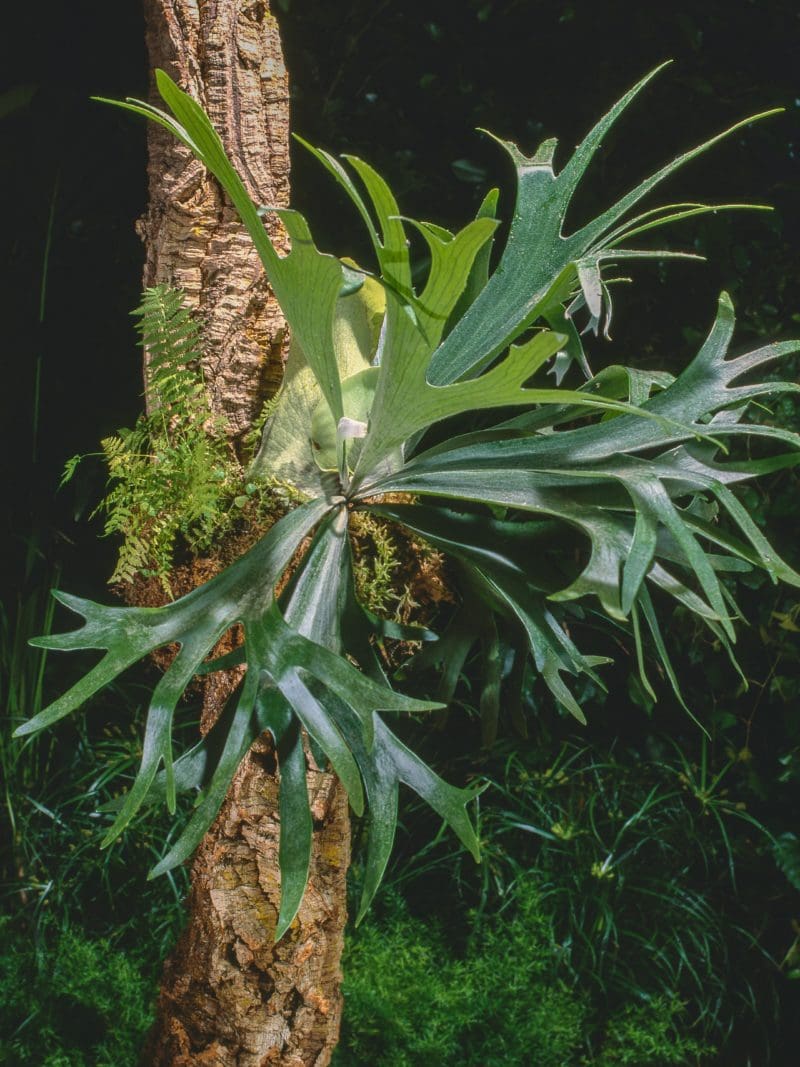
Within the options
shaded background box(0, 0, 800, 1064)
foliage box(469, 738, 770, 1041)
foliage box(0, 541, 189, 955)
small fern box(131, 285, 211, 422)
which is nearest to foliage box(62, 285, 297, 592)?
small fern box(131, 285, 211, 422)

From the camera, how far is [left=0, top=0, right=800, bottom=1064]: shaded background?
1757 millimetres

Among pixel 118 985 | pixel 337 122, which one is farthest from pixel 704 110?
pixel 118 985

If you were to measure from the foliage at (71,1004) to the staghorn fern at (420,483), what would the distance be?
2.71 ft

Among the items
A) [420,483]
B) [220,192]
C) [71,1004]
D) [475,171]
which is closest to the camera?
[420,483]

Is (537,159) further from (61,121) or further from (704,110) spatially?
(61,121)

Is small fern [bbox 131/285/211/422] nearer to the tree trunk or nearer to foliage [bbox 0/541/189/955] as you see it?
the tree trunk

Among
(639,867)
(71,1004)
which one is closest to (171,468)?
(71,1004)

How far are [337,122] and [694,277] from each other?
74cm

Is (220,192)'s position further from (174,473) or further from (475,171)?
(475,171)

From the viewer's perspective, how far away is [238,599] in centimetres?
84

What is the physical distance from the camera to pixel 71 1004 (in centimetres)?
152

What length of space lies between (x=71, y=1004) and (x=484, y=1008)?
66cm

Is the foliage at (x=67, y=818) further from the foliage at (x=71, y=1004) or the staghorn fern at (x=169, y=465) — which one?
the staghorn fern at (x=169, y=465)

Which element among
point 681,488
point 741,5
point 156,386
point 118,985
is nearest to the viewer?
point 681,488
